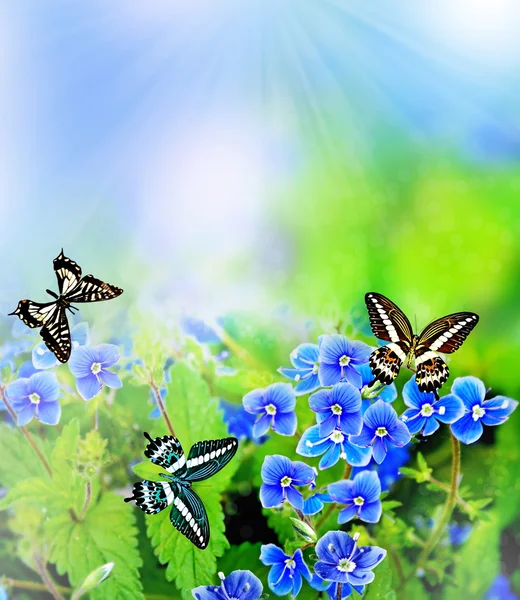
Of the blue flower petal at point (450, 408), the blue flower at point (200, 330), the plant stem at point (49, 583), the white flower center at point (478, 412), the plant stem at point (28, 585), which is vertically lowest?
the plant stem at point (28, 585)

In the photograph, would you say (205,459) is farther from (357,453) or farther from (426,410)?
(426,410)

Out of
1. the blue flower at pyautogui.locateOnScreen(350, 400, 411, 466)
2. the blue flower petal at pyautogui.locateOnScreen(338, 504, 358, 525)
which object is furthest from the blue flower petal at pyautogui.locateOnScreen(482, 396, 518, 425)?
the blue flower petal at pyautogui.locateOnScreen(338, 504, 358, 525)

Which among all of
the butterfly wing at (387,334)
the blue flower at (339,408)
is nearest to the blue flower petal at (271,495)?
the blue flower at (339,408)

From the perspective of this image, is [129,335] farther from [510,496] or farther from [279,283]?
[510,496]

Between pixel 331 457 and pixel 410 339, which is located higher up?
pixel 410 339

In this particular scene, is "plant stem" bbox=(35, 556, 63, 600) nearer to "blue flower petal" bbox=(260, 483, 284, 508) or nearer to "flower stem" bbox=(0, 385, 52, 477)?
"flower stem" bbox=(0, 385, 52, 477)

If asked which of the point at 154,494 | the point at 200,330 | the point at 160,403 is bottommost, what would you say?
the point at 154,494

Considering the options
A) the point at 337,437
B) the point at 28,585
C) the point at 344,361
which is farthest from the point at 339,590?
the point at 28,585

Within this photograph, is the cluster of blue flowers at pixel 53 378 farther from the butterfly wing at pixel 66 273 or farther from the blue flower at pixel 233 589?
the blue flower at pixel 233 589
